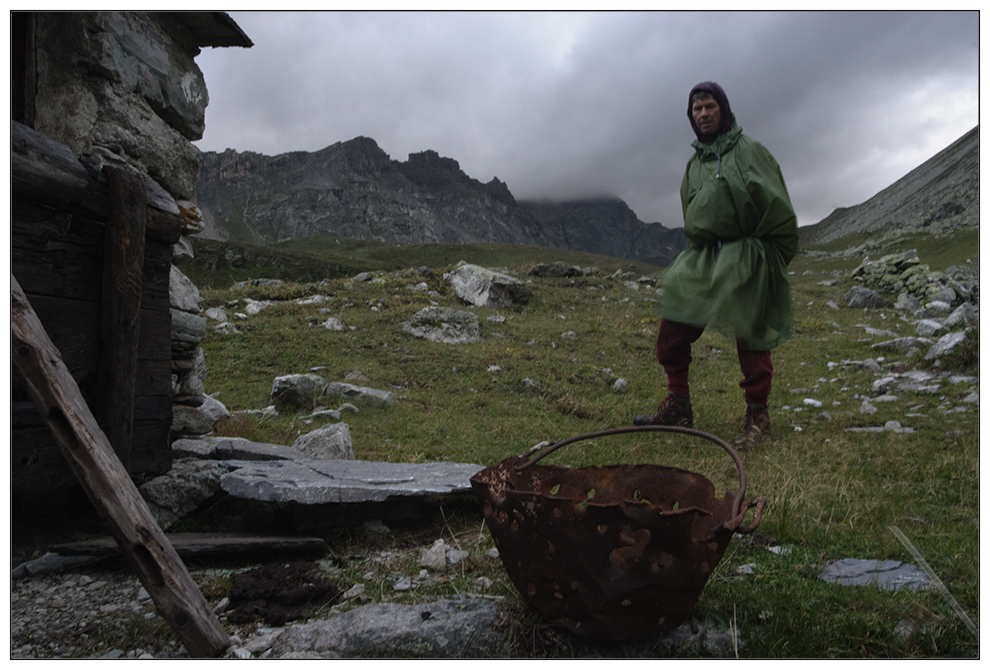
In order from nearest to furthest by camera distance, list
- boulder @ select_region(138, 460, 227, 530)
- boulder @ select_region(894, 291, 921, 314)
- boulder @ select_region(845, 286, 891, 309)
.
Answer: boulder @ select_region(138, 460, 227, 530), boulder @ select_region(894, 291, 921, 314), boulder @ select_region(845, 286, 891, 309)

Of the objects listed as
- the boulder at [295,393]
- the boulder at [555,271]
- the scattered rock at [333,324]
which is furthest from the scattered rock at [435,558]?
the boulder at [555,271]

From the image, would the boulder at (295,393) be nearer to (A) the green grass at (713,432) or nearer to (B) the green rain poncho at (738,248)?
(A) the green grass at (713,432)

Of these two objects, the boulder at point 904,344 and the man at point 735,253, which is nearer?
the man at point 735,253

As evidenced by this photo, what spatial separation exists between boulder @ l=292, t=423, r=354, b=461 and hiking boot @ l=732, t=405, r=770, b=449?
123 inches

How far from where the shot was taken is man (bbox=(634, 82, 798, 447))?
15.8 ft

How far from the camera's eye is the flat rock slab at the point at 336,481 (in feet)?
10.3

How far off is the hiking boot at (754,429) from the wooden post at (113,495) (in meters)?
4.04

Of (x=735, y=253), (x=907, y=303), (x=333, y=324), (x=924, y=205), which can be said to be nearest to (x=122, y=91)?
(x=735, y=253)

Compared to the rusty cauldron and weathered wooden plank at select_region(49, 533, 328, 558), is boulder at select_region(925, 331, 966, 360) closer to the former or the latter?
the rusty cauldron

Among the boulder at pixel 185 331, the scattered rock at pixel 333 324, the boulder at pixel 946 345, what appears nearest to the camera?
the boulder at pixel 185 331

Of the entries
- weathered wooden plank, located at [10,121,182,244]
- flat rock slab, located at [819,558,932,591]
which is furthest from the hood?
weathered wooden plank, located at [10,121,182,244]

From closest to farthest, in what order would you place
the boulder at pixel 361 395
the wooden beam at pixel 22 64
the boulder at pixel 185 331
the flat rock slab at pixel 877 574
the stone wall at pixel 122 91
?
the flat rock slab at pixel 877 574, the wooden beam at pixel 22 64, the stone wall at pixel 122 91, the boulder at pixel 185 331, the boulder at pixel 361 395

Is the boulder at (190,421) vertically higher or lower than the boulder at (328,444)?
higher

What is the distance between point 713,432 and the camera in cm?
530
